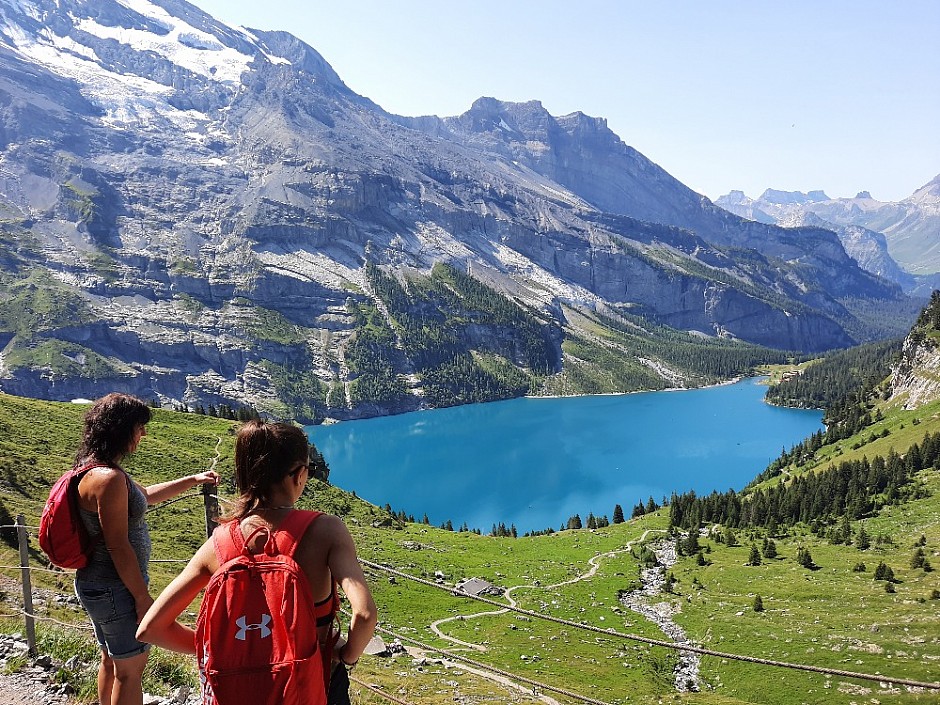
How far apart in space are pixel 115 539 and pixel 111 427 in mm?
1122

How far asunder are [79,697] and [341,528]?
823 centimetres

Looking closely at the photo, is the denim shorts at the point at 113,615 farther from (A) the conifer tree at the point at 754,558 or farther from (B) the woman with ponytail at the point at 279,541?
(A) the conifer tree at the point at 754,558

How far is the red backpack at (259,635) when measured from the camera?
389 centimetres

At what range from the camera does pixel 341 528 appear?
4.41m

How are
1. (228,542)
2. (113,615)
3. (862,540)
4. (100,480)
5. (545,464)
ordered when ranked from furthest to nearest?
(545,464) → (862,540) → (113,615) → (100,480) → (228,542)

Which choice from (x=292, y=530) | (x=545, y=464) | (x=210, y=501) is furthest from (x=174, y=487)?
(x=545, y=464)

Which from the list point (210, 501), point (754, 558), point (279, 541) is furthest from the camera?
point (754, 558)

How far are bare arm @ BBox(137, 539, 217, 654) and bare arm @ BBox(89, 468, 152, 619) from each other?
1.62 metres

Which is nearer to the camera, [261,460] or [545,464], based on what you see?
[261,460]

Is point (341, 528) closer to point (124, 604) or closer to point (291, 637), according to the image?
point (291, 637)

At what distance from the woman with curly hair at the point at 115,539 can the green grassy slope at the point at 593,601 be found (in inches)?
193

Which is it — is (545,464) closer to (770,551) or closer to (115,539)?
(770,551)

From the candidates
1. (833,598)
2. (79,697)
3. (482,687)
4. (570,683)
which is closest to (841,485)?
(833,598)

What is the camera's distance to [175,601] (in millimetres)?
4516
